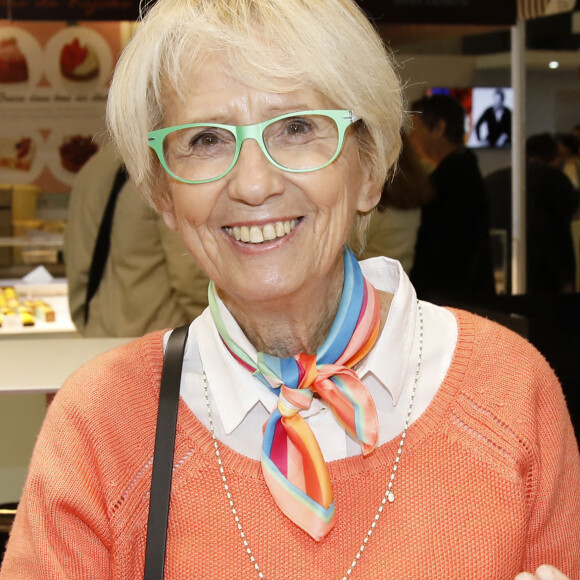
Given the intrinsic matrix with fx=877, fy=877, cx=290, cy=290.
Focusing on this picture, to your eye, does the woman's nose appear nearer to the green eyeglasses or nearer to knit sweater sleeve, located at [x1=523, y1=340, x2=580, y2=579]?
the green eyeglasses

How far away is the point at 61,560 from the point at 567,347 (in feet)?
9.98

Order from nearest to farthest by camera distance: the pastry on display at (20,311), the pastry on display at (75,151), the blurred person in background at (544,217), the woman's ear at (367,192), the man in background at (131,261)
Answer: the woman's ear at (367,192)
the man in background at (131,261)
the pastry on display at (20,311)
the pastry on display at (75,151)
the blurred person in background at (544,217)

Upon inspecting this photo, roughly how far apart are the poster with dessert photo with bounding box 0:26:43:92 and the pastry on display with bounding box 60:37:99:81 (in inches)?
5.7

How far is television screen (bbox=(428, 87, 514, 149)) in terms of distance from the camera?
6.14m

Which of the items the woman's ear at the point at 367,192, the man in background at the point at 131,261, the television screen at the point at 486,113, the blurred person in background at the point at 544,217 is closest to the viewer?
the woman's ear at the point at 367,192

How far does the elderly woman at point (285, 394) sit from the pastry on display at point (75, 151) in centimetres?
399

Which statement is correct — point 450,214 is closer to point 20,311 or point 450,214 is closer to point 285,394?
point 20,311

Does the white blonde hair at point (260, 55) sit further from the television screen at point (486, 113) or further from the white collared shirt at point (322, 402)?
the television screen at point (486, 113)

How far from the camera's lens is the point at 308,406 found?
147cm

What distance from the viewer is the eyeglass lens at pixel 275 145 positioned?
1.39 metres

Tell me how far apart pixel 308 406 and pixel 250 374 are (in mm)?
144

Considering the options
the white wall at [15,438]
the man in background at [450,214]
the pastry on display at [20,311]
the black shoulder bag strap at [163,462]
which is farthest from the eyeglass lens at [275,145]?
the man in background at [450,214]

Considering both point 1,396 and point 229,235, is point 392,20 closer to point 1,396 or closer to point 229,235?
point 1,396

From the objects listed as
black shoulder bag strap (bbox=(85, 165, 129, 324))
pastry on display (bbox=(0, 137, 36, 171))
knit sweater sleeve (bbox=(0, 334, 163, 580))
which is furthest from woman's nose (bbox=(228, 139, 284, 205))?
pastry on display (bbox=(0, 137, 36, 171))
